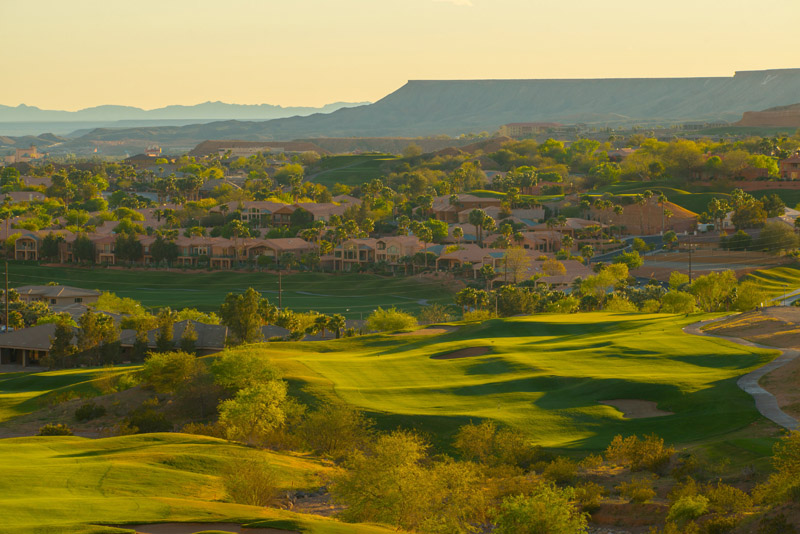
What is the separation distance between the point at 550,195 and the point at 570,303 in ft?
325

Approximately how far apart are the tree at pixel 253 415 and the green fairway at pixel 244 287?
58005mm

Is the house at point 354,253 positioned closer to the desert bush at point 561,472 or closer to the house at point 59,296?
the house at point 59,296

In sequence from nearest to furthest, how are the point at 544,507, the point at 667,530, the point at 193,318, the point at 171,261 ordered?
the point at 544,507
the point at 667,530
the point at 193,318
the point at 171,261

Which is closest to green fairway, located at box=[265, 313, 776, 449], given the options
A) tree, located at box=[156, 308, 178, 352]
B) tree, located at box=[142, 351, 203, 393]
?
tree, located at box=[142, 351, 203, 393]

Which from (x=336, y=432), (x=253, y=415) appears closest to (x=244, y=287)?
(x=253, y=415)

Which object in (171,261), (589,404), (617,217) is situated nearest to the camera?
(589,404)

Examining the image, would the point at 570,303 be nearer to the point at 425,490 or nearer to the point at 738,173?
the point at 425,490

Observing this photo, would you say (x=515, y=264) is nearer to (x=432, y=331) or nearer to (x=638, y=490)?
(x=432, y=331)

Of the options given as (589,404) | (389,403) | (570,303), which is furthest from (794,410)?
(570,303)

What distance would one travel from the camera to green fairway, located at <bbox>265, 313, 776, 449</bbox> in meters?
53.3

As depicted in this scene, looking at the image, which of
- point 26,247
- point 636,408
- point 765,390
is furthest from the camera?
point 26,247

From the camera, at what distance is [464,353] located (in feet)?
240

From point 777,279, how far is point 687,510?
287ft

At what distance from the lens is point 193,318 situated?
9894 centimetres
